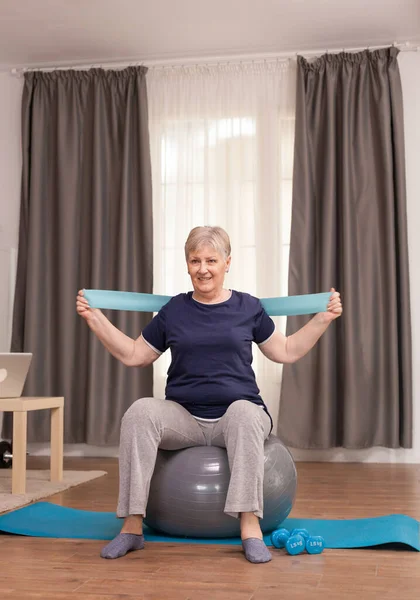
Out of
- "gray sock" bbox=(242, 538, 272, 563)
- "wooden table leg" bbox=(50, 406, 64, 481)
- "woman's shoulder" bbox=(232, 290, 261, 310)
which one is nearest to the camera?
"gray sock" bbox=(242, 538, 272, 563)

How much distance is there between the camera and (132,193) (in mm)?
5348

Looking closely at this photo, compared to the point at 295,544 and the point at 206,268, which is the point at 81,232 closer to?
the point at 206,268

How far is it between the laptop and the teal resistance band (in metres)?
1.03

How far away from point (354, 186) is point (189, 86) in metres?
1.38

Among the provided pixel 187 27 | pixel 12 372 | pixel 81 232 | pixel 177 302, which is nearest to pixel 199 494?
pixel 177 302

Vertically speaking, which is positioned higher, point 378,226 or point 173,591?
point 378,226

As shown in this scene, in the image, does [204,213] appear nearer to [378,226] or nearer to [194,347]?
[378,226]

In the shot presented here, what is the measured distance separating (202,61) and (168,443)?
3524 millimetres

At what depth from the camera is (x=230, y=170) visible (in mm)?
5266

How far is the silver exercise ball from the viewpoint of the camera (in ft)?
8.41

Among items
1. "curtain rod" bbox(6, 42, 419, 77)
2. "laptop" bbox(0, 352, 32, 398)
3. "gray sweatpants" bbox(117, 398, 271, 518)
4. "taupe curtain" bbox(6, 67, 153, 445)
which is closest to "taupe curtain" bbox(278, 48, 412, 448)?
"curtain rod" bbox(6, 42, 419, 77)

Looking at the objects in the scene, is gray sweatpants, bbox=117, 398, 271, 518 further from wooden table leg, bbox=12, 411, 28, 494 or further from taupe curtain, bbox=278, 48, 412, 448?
taupe curtain, bbox=278, 48, 412, 448

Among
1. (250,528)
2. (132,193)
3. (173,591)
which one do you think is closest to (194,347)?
(250,528)

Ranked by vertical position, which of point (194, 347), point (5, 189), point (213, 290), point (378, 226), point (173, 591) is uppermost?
point (5, 189)
